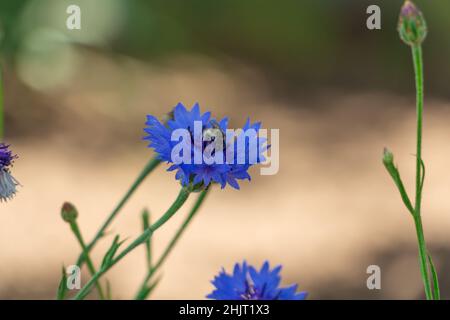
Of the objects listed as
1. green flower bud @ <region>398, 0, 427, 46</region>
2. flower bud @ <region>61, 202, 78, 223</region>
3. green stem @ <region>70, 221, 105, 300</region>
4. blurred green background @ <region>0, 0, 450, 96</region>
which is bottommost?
green stem @ <region>70, 221, 105, 300</region>

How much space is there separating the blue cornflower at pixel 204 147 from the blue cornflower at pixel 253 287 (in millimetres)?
67

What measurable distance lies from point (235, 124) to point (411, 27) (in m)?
1.87

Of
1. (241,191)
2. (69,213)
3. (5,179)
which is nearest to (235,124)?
(241,191)

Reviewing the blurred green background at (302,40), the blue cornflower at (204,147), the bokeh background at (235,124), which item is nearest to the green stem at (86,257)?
the blue cornflower at (204,147)

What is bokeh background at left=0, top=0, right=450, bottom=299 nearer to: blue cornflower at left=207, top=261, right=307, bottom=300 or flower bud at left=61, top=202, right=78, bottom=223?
flower bud at left=61, top=202, right=78, bottom=223

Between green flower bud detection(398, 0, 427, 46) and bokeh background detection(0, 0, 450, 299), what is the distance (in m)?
1.12

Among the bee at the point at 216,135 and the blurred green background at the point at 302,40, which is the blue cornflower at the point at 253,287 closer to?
the bee at the point at 216,135

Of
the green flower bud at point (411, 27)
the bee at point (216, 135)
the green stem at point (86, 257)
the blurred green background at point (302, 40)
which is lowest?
the green stem at point (86, 257)

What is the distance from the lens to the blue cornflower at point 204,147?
0.59 metres

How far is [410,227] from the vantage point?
6.82 ft

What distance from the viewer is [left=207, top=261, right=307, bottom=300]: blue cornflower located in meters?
0.54

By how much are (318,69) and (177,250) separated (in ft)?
3.53

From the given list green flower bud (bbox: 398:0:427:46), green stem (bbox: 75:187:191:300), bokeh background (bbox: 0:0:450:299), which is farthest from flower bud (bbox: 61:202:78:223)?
bokeh background (bbox: 0:0:450:299)

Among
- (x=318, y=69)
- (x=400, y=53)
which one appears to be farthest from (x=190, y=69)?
(x=400, y=53)
